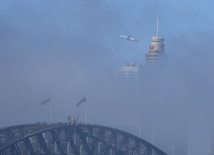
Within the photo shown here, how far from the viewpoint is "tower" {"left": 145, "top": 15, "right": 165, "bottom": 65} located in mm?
160375

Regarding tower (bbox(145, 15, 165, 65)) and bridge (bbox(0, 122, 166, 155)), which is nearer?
bridge (bbox(0, 122, 166, 155))

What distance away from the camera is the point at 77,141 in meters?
75.2

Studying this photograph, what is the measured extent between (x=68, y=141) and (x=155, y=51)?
313 ft

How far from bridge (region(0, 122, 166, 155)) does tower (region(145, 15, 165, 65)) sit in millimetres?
77505

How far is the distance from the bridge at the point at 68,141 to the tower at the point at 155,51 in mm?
77505

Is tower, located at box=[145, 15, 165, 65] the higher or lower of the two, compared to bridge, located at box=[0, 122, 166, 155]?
higher

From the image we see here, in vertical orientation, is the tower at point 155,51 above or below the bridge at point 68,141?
Result: above

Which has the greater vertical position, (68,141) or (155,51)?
(155,51)

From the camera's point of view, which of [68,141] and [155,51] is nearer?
[68,141]

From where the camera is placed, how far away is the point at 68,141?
7319 cm

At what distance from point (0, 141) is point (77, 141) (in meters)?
9.81

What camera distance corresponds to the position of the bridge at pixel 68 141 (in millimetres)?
67438

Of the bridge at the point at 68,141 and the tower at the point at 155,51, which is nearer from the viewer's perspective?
the bridge at the point at 68,141

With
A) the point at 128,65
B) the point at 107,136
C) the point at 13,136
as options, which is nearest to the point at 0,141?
the point at 13,136
